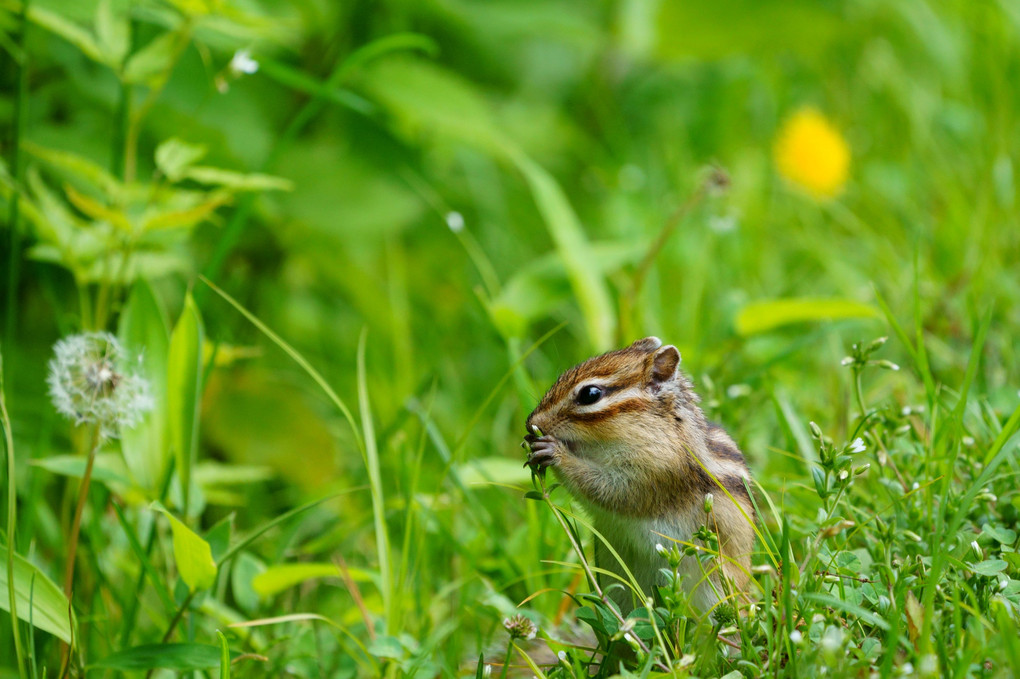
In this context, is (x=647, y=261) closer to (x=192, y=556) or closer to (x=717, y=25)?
(x=192, y=556)

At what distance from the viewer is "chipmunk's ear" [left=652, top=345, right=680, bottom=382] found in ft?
7.61

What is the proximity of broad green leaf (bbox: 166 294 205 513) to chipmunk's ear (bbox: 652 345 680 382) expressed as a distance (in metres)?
1.08

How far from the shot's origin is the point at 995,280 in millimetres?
3771

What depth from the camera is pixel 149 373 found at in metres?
2.51

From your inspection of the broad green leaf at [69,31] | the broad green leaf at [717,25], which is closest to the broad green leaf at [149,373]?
the broad green leaf at [69,31]

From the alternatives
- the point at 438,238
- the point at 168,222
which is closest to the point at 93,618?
the point at 168,222

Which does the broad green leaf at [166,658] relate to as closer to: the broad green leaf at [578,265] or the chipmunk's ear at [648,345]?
the chipmunk's ear at [648,345]

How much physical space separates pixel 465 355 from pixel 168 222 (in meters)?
2.19

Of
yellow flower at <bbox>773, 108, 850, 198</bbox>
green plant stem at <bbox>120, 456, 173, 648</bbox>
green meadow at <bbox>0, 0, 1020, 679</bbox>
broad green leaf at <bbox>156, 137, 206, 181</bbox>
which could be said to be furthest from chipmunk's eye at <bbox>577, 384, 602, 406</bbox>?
yellow flower at <bbox>773, 108, 850, 198</bbox>

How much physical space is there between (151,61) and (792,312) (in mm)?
2022

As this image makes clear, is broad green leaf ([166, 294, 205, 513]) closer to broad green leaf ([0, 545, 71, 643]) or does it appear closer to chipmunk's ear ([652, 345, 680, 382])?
broad green leaf ([0, 545, 71, 643])

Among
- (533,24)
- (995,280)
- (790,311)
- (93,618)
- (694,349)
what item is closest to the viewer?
(93,618)

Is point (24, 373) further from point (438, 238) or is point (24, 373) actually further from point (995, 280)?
point (995, 280)

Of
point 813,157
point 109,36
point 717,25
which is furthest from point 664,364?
point 813,157
